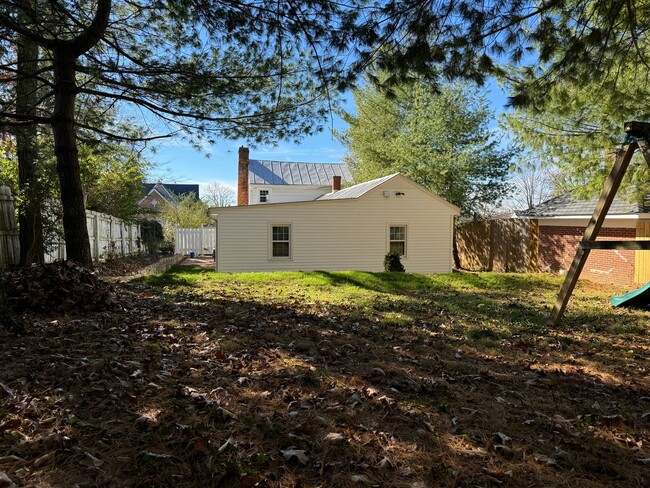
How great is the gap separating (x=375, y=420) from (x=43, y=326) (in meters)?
3.84

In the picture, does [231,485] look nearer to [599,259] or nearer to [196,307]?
[196,307]

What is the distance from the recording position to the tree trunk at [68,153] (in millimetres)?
6441

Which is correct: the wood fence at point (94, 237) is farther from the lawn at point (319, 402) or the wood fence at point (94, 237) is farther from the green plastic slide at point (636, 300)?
the green plastic slide at point (636, 300)

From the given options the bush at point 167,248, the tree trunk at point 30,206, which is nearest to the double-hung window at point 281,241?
the tree trunk at point 30,206

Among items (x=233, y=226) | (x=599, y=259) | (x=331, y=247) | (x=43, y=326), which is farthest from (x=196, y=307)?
(x=599, y=259)

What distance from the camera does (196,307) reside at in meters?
6.64

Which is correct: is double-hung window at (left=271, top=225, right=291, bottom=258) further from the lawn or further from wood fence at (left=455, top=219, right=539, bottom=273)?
the lawn

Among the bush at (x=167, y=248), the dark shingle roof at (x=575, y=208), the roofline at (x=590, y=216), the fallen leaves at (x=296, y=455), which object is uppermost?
the dark shingle roof at (x=575, y=208)

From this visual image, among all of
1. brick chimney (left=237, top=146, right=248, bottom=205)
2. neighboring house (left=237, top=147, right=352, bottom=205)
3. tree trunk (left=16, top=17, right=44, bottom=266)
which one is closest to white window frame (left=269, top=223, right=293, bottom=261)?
tree trunk (left=16, top=17, right=44, bottom=266)

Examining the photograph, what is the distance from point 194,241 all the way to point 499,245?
1584cm

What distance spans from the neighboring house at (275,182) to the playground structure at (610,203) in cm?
2358

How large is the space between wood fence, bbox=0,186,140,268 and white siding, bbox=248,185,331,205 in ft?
33.6

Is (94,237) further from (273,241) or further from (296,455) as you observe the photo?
(296,455)

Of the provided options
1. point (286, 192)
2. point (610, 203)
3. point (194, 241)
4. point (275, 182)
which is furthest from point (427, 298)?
point (275, 182)
